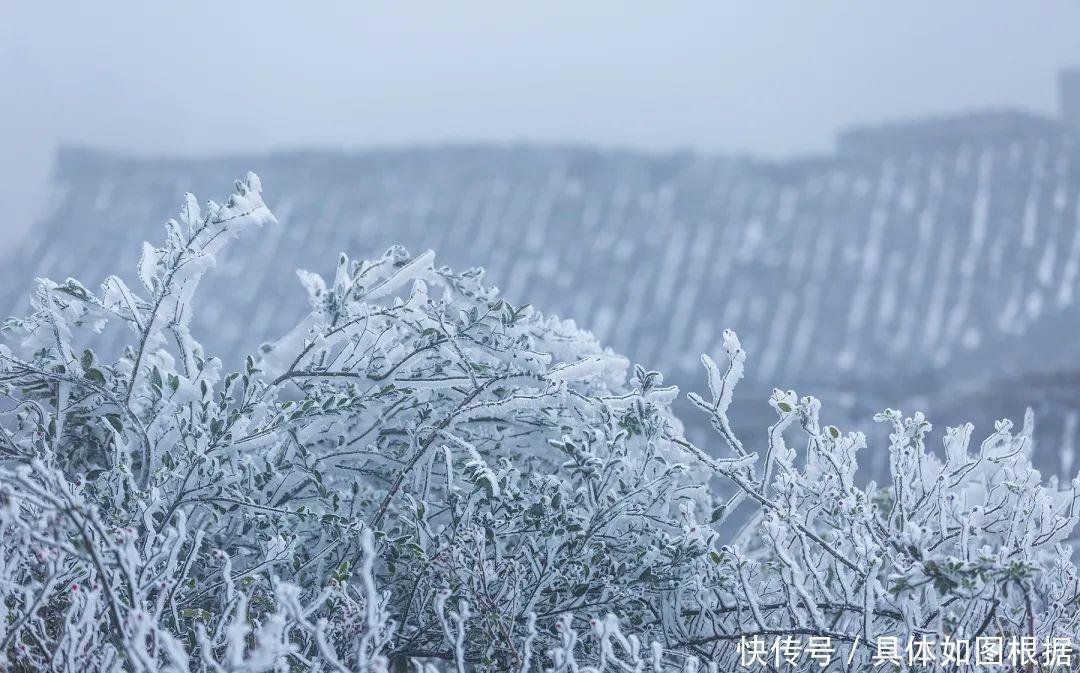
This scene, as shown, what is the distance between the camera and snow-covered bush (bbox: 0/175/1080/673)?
146 centimetres

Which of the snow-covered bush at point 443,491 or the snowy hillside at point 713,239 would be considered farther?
the snowy hillside at point 713,239

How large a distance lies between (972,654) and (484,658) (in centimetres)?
61

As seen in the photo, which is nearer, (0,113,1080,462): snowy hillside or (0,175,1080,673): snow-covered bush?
(0,175,1080,673): snow-covered bush

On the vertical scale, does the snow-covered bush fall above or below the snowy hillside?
below

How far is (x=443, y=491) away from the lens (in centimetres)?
174

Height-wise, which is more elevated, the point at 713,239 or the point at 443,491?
the point at 713,239

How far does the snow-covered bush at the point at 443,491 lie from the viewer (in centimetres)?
146

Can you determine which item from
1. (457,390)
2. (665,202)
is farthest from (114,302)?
(665,202)

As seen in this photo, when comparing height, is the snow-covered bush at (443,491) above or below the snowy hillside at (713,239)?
below

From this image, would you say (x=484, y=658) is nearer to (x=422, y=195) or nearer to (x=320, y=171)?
(x=422, y=195)

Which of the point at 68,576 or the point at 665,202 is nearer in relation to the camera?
the point at 68,576

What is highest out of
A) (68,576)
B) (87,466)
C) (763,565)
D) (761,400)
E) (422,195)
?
(422,195)

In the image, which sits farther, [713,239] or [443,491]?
[713,239]

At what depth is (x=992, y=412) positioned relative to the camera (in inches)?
267
